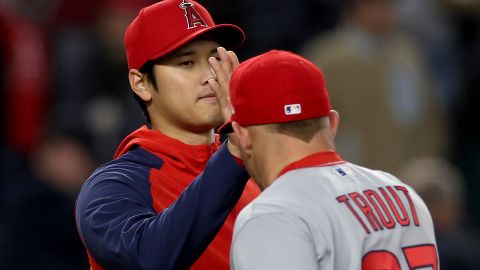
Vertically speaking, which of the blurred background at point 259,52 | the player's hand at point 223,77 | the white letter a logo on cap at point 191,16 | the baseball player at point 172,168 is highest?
the white letter a logo on cap at point 191,16

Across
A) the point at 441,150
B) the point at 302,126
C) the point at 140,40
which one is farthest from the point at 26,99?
the point at 302,126

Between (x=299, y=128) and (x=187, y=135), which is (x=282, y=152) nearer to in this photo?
(x=299, y=128)

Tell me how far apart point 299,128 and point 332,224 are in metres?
0.32

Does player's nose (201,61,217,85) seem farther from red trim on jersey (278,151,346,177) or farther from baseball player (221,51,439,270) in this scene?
red trim on jersey (278,151,346,177)

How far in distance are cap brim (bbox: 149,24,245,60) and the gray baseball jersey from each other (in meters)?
0.80

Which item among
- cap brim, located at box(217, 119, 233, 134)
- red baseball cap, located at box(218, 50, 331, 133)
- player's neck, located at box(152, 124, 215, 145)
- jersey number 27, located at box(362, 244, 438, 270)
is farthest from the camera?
player's neck, located at box(152, 124, 215, 145)

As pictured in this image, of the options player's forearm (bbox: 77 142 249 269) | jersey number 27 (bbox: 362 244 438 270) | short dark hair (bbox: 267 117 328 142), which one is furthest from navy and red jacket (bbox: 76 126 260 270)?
jersey number 27 (bbox: 362 244 438 270)

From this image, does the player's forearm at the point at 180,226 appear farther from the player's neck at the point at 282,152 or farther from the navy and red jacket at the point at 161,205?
the player's neck at the point at 282,152

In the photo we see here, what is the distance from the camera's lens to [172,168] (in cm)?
413

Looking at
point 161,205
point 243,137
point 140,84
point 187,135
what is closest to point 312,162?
point 243,137

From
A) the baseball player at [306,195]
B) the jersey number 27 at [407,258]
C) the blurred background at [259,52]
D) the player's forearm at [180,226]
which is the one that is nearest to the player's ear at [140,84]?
the player's forearm at [180,226]

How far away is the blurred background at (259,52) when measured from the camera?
756 cm

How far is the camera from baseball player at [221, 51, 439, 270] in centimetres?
323

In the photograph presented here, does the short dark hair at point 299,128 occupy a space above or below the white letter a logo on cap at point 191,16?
below
